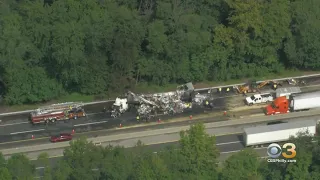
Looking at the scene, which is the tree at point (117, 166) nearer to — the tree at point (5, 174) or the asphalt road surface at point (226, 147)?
the tree at point (5, 174)

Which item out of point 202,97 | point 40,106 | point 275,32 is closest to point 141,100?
point 202,97

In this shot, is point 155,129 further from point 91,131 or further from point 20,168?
point 20,168

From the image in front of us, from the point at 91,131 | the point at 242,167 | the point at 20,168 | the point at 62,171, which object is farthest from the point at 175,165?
the point at 91,131

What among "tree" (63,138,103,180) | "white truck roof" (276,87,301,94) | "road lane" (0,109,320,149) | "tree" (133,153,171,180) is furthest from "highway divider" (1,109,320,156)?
"tree" (133,153,171,180)

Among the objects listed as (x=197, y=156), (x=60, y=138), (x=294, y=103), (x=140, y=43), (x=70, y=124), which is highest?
(x=140, y=43)

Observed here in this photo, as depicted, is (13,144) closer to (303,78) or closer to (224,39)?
(224,39)

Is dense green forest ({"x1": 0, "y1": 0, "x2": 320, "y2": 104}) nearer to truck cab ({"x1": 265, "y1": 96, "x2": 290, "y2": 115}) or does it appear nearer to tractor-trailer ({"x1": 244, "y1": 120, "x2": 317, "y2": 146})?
truck cab ({"x1": 265, "y1": 96, "x2": 290, "y2": 115})

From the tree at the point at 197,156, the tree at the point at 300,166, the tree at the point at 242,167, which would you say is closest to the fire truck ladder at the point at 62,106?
the tree at the point at 197,156
